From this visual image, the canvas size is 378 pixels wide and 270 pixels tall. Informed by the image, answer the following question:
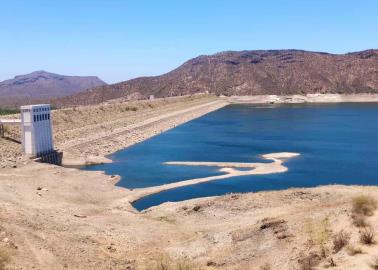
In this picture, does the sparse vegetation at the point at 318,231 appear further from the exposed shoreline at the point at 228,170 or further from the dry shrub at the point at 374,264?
the exposed shoreline at the point at 228,170

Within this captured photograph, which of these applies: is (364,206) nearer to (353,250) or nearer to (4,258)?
(353,250)

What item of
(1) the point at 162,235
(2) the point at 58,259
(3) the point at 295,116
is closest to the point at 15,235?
(2) the point at 58,259

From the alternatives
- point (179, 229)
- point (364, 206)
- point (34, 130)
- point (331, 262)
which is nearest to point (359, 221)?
point (364, 206)

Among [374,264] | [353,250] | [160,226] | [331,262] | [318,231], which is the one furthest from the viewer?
[160,226]

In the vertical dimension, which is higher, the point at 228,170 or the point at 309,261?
the point at 309,261

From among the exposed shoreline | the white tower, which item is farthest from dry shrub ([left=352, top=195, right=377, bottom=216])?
the white tower

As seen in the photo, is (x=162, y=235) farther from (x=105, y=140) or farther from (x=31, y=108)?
(x=105, y=140)
